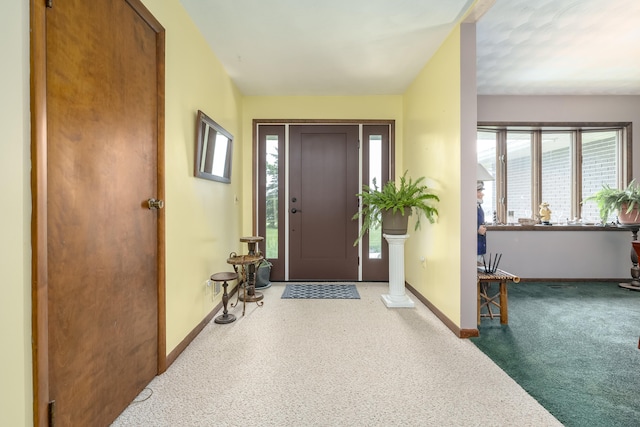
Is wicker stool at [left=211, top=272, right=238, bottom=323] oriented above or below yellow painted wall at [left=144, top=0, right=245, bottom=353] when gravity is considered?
below

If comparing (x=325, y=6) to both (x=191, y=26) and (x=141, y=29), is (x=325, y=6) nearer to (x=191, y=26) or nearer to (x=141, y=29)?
(x=191, y=26)

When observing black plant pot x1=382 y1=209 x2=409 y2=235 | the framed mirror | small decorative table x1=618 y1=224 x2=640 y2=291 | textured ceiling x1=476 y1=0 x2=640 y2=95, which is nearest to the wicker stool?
the framed mirror

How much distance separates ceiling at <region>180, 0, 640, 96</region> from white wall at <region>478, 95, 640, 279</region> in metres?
0.30

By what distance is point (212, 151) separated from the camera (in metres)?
2.94

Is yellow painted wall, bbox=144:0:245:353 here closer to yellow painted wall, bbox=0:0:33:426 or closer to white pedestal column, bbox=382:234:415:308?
yellow painted wall, bbox=0:0:33:426

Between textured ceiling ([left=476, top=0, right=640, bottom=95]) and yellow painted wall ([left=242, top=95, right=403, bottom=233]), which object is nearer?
textured ceiling ([left=476, top=0, right=640, bottom=95])

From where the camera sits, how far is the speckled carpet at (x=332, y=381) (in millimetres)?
1601

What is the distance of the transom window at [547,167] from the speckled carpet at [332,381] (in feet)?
9.20

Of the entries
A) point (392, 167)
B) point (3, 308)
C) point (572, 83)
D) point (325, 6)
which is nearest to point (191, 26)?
point (325, 6)

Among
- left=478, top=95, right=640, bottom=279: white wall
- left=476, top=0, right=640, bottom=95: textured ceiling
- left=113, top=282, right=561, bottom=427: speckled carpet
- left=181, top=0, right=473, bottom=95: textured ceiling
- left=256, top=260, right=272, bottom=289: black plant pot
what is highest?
left=476, top=0, right=640, bottom=95: textured ceiling

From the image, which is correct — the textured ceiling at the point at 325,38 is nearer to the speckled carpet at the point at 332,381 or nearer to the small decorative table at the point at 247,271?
the small decorative table at the point at 247,271

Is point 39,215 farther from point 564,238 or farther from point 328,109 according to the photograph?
point 564,238

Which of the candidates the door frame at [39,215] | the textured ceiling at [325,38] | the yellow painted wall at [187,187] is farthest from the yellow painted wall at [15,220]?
the textured ceiling at [325,38]

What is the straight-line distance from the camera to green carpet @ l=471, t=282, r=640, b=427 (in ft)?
5.56
